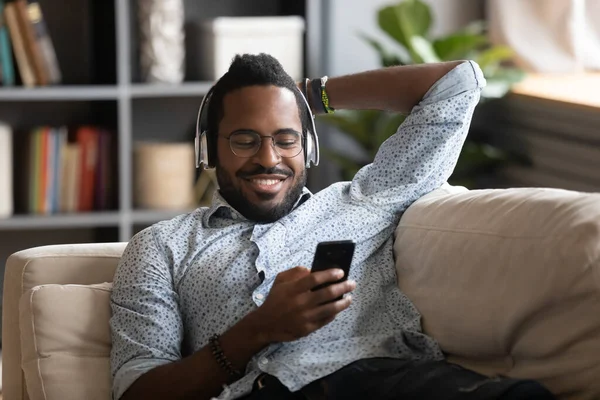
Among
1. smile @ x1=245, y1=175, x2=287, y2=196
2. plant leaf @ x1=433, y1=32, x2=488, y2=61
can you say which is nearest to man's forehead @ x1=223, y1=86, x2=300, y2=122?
smile @ x1=245, y1=175, x2=287, y2=196

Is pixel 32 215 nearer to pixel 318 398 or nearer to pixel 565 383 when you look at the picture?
pixel 318 398

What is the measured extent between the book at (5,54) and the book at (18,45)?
0.02m

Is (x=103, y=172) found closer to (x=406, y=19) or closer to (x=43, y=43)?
(x=43, y=43)

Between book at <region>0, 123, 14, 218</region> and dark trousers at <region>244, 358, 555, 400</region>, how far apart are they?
77.5 inches

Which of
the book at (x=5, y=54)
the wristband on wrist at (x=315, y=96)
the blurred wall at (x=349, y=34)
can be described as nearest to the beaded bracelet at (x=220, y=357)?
the wristband on wrist at (x=315, y=96)

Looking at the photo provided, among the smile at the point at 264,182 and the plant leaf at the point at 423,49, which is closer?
the smile at the point at 264,182

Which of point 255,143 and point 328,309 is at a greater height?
point 255,143

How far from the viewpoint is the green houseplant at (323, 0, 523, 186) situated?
317 centimetres

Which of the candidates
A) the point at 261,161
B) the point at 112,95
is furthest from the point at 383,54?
the point at 261,161

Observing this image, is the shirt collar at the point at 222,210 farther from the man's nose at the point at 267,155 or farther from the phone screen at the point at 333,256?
the phone screen at the point at 333,256

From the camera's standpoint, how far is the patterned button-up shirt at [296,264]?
5.03 feet

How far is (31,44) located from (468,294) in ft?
7.03

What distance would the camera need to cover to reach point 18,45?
3.21 m

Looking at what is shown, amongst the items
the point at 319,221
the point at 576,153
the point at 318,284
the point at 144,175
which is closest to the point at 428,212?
the point at 319,221
